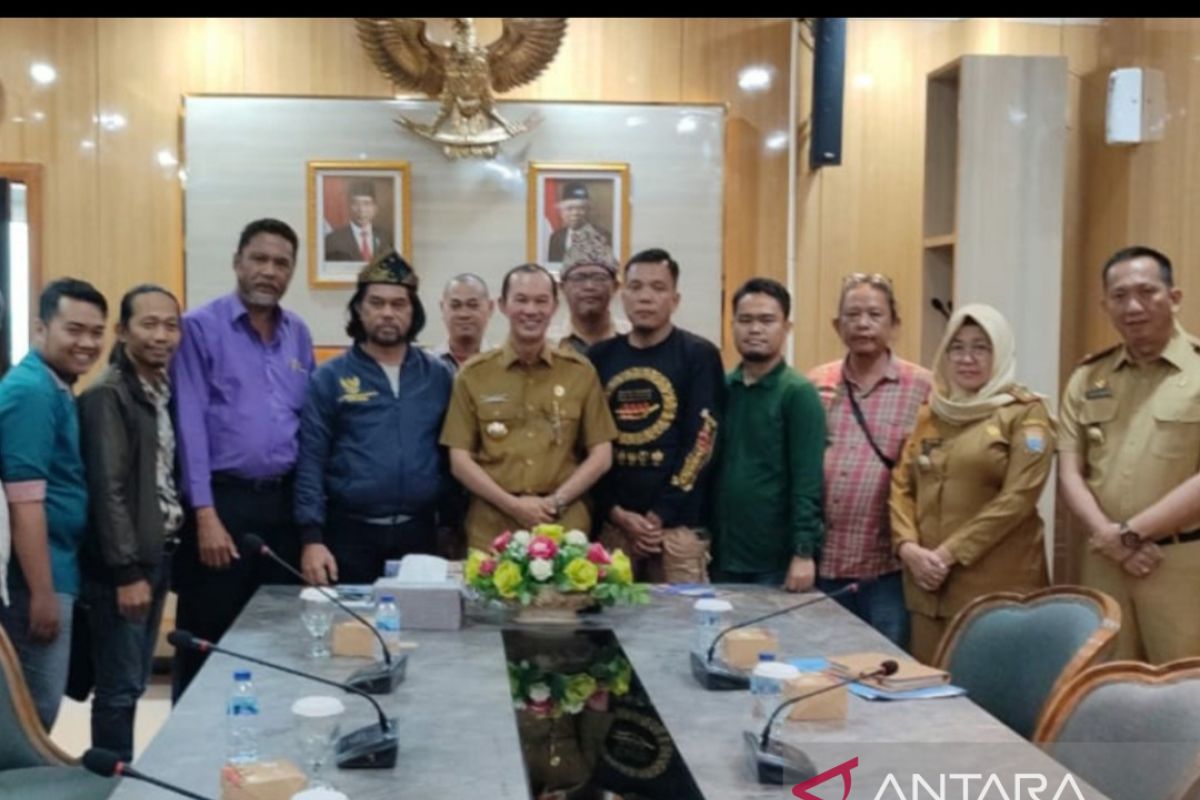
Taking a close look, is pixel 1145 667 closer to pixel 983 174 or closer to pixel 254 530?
pixel 254 530

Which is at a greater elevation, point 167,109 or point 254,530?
point 167,109

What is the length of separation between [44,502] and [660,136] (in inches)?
118

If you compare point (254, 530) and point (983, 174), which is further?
point (983, 174)

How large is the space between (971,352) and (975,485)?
0.35 metres

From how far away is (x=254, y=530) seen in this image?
3406mm

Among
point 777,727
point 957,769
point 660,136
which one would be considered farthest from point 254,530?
point 660,136

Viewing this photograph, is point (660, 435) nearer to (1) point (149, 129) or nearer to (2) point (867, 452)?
(2) point (867, 452)

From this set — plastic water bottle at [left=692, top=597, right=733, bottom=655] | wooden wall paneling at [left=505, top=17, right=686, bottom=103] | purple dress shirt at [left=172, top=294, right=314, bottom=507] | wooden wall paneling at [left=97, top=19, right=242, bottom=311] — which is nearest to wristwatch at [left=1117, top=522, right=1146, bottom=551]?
plastic water bottle at [left=692, top=597, right=733, bottom=655]

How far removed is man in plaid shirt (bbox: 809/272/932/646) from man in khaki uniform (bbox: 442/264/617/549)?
67cm

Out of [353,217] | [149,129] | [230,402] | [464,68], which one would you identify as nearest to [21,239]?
[149,129]

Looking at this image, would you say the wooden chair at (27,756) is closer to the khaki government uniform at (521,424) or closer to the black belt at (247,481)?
the black belt at (247,481)

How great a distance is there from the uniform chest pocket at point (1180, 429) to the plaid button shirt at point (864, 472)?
641mm

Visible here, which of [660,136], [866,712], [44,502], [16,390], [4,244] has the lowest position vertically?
[866,712]

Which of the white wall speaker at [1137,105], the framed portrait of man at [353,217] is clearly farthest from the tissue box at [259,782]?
the white wall speaker at [1137,105]
